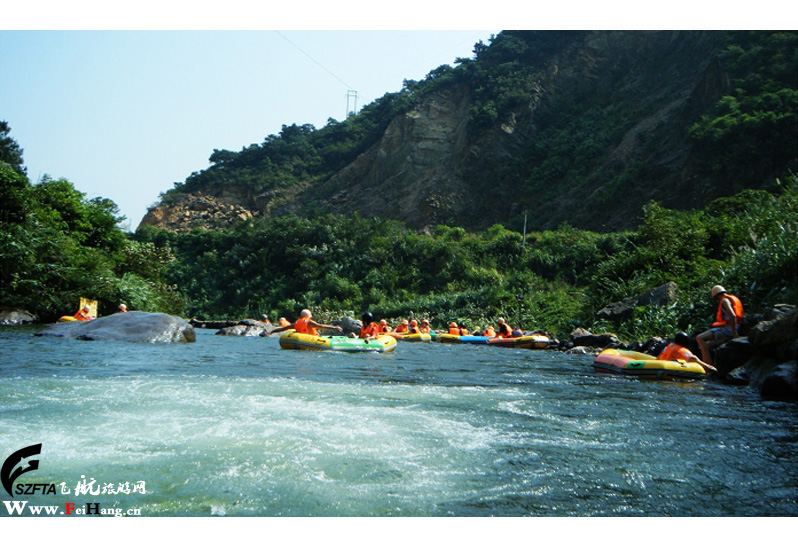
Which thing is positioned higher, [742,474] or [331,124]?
[331,124]

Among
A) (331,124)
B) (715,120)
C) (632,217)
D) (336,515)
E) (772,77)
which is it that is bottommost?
(336,515)

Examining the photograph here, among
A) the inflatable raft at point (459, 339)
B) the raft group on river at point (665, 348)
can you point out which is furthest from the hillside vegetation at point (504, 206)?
the inflatable raft at point (459, 339)

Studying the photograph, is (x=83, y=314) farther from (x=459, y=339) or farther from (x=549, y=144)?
(x=549, y=144)

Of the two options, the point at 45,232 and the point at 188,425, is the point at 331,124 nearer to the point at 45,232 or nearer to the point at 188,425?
the point at 45,232

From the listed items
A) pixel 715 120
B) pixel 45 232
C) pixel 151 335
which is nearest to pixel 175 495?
pixel 151 335

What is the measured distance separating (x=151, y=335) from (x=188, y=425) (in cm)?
993

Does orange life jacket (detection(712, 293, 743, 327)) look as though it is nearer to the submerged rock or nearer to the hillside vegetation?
the hillside vegetation

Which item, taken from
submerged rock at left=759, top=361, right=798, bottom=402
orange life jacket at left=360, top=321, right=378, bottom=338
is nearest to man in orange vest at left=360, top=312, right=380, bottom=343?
orange life jacket at left=360, top=321, right=378, bottom=338

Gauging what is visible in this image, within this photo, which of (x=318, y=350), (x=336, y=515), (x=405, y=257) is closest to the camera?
(x=336, y=515)

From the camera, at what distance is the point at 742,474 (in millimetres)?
4465

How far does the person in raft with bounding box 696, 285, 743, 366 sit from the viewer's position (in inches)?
400

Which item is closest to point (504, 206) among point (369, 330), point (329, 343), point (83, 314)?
point (369, 330)

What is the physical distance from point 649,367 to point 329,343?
7046 millimetres

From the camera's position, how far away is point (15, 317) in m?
19.6
